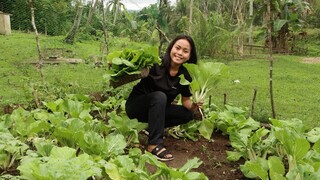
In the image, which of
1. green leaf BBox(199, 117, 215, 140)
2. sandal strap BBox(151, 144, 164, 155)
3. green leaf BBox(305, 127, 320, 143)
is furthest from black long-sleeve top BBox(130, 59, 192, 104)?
green leaf BBox(305, 127, 320, 143)

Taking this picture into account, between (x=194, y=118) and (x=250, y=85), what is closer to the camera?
(x=194, y=118)

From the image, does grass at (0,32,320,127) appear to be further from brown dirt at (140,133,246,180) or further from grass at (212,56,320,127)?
brown dirt at (140,133,246,180)

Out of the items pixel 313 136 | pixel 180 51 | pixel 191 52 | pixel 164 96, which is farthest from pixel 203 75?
pixel 313 136

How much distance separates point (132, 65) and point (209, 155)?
1.11 meters

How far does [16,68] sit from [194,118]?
565 centimetres

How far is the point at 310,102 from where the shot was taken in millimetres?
6398

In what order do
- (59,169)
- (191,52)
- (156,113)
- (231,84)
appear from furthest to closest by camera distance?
1. (231,84)
2. (191,52)
3. (156,113)
4. (59,169)

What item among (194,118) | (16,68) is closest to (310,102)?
(194,118)

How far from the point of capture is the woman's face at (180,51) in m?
3.49

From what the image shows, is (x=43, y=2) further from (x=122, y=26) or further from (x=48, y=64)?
(x=48, y=64)

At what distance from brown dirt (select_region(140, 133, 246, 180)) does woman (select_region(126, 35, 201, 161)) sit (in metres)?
0.20

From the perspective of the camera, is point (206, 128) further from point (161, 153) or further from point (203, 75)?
point (161, 153)

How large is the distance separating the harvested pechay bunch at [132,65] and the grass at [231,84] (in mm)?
1623

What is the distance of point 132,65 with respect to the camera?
3.33 meters
